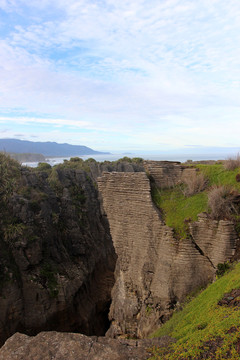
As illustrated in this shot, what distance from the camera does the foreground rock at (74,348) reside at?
6.34 meters

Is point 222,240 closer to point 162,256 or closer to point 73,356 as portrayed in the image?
point 162,256

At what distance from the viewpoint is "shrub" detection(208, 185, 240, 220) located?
10.3 meters

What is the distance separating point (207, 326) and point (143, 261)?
18.2 feet

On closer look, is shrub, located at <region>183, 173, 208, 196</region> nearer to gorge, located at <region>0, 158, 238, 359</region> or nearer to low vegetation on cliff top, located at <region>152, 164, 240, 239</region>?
low vegetation on cliff top, located at <region>152, 164, 240, 239</region>

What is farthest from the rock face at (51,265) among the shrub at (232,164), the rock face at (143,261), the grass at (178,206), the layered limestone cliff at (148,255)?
the shrub at (232,164)

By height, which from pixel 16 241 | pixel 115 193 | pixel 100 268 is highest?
pixel 115 193

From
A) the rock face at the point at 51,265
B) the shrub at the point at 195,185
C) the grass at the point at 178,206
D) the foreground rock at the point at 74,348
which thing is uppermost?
the shrub at the point at 195,185

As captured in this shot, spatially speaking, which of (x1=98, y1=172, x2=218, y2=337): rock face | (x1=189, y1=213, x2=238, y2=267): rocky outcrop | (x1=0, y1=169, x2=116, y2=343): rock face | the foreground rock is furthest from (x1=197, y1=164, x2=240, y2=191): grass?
(x1=0, y1=169, x2=116, y2=343): rock face

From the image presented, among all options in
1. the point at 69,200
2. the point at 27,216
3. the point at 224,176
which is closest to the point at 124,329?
the point at 224,176

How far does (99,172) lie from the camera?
1647 inches

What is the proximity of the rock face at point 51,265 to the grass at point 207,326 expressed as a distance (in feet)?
A: 44.8

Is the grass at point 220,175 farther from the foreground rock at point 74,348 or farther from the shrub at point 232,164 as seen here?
the foreground rock at point 74,348

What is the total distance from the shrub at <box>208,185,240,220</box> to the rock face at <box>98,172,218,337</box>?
158 centimetres

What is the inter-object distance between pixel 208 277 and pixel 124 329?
4.95m
